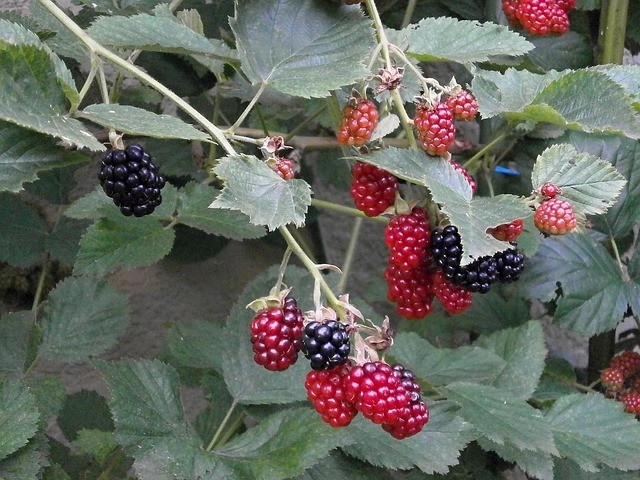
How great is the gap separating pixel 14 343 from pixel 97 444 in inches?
6.7

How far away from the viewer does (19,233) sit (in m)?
1.12

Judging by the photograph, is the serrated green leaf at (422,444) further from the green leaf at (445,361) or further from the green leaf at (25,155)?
the green leaf at (25,155)

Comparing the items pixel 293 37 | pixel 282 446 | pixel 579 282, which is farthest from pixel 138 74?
pixel 579 282

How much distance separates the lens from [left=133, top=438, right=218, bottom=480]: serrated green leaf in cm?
68

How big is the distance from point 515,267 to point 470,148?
457mm

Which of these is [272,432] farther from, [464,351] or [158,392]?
[464,351]

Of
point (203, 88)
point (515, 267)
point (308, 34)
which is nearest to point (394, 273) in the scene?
point (515, 267)

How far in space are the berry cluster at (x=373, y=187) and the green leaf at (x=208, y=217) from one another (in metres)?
0.24

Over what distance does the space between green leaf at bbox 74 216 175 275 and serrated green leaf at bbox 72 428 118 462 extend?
209mm

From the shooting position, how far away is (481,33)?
78cm

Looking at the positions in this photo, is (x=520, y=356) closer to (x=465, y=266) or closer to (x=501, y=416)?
(x=501, y=416)

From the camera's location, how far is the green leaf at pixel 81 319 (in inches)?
38.3

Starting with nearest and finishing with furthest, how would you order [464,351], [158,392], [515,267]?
[515,267]
[158,392]
[464,351]

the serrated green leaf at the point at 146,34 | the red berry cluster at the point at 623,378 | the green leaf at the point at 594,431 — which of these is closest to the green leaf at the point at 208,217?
the serrated green leaf at the point at 146,34
